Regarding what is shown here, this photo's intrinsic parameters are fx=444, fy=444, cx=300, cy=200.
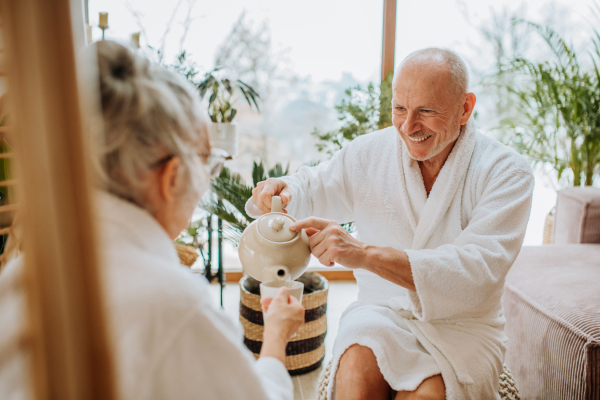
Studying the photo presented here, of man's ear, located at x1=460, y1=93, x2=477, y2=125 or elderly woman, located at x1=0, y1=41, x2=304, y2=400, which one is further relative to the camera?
man's ear, located at x1=460, y1=93, x2=477, y2=125

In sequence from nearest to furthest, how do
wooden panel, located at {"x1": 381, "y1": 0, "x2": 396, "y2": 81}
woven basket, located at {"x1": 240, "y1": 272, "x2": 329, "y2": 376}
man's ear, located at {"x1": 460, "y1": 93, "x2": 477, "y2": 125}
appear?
man's ear, located at {"x1": 460, "y1": 93, "x2": 477, "y2": 125}
woven basket, located at {"x1": 240, "y1": 272, "x2": 329, "y2": 376}
wooden panel, located at {"x1": 381, "y1": 0, "x2": 396, "y2": 81}

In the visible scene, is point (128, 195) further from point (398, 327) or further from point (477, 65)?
point (477, 65)

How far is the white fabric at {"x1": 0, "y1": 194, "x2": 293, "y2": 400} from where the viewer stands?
563 millimetres

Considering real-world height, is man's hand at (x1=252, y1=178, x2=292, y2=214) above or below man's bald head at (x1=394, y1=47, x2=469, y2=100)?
below

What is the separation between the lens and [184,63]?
2.67 meters

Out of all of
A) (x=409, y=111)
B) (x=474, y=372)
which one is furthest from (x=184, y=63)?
(x=474, y=372)

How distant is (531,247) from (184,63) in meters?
2.14

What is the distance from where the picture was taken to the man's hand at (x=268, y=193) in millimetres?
1376

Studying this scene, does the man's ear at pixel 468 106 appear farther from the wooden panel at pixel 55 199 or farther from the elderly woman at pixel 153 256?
the wooden panel at pixel 55 199

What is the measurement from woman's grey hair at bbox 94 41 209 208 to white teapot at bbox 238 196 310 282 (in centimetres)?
44

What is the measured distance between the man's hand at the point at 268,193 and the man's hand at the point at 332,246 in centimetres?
21

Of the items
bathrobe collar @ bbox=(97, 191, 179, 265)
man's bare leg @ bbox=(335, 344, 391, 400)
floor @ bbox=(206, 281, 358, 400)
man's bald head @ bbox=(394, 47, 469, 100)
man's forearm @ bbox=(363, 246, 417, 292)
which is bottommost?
floor @ bbox=(206, 281, 358, 400)

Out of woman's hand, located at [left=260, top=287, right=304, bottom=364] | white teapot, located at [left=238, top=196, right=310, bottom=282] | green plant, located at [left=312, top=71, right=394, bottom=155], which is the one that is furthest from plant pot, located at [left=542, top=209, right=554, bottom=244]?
woman's hand, located at [left=260, top=287, right=304, bottom=364]

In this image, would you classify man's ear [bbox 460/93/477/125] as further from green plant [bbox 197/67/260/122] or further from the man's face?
green plant [bbox 197/67/260/122]
